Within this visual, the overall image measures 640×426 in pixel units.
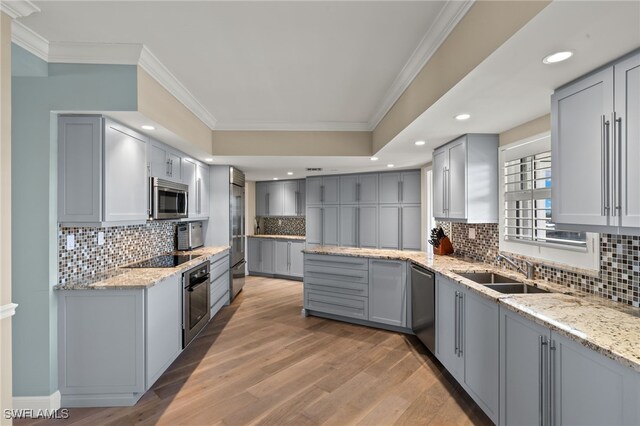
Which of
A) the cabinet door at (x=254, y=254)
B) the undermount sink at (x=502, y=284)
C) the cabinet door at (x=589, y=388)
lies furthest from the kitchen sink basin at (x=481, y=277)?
the cabinet door at (x=254, y=254)

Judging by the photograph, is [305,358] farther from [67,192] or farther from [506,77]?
[506,77]

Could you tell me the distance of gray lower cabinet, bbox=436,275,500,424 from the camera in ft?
6.58

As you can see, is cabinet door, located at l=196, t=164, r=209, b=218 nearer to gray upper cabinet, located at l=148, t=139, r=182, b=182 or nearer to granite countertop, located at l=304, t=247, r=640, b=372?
gray upper cabinet, located at l=148, t=139, r=182, b=182

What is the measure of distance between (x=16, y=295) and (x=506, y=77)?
347cm

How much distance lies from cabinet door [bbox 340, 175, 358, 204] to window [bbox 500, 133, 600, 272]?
292 cm

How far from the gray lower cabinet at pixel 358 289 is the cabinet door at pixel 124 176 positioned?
225cm

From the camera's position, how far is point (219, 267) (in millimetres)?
4277

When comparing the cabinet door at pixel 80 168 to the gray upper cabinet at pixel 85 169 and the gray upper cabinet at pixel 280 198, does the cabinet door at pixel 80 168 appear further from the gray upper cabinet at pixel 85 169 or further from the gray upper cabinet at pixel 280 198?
the gray upper cabinet at pixel 280 198

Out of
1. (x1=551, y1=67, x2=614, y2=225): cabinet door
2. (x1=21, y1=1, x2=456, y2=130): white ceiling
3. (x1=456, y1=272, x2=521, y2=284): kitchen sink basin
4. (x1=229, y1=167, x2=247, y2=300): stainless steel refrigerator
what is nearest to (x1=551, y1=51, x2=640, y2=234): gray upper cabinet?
(x1=551, y1=67, x2=614, y2=225): cabinet door

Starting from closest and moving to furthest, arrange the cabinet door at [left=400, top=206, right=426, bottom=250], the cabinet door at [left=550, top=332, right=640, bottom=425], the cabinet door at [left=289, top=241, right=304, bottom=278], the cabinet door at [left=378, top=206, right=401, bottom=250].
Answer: the cabinet door at [left=550, top=332, right=640, bottom=425], the cabinet door at [left=400, top=206, right=426, bottom=250], the cabinet door at [left=378, top=206, right=401, bottom=250], the cabinet door at [left=289, top=241, right=304, bottom=278]

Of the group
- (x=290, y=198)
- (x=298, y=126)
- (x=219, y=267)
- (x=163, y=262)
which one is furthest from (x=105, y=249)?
(x=290, y=198)

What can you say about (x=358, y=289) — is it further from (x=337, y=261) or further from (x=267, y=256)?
Answer: (x=267, y=256)

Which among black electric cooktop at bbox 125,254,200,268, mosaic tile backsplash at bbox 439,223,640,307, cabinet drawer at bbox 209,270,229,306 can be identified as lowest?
cabinet drawer at bbox 209,270,229,306

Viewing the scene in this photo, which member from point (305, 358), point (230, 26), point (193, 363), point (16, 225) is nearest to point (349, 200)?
point (305, 358)
